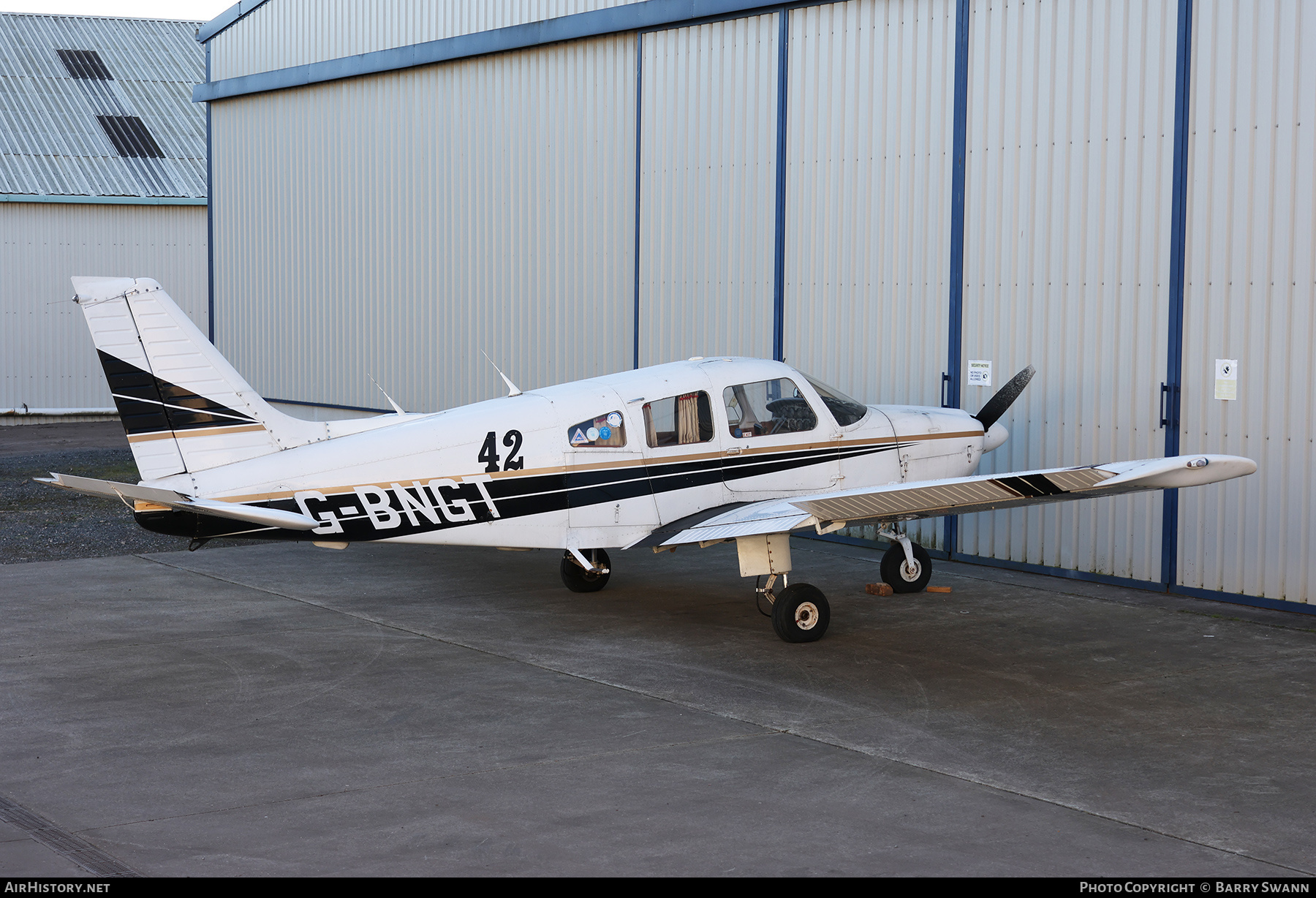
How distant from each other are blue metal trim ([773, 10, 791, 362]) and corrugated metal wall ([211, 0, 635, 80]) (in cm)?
241

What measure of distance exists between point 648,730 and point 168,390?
4.62 metres

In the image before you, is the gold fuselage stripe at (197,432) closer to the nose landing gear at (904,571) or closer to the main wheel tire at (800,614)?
the main wheel tire at (800,614)

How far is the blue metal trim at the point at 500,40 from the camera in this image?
16156mm

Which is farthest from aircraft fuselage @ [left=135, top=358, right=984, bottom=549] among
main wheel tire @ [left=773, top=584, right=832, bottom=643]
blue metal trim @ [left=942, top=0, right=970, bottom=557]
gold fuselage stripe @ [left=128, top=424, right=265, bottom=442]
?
blue metal trim @ [left=942, top=0, right=970, bottom=557]

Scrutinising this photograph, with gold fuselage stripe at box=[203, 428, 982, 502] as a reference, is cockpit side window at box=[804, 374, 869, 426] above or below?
above

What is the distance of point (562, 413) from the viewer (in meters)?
10.7

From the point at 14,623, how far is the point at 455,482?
12.8 ft

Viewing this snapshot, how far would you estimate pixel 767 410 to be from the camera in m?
11.2

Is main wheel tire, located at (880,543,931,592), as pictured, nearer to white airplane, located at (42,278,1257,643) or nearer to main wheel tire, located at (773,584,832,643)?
white airplane, located at (42,278,1257,643)

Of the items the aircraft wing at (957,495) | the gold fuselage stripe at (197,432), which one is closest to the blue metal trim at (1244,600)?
the aircraft wing at (957,495)

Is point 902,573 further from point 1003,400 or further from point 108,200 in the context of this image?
point 108,200

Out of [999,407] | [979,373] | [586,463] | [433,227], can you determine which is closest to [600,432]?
[586,463]

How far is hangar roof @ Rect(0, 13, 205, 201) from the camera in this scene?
32.3 metres

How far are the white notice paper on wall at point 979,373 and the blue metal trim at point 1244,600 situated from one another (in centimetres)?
279
